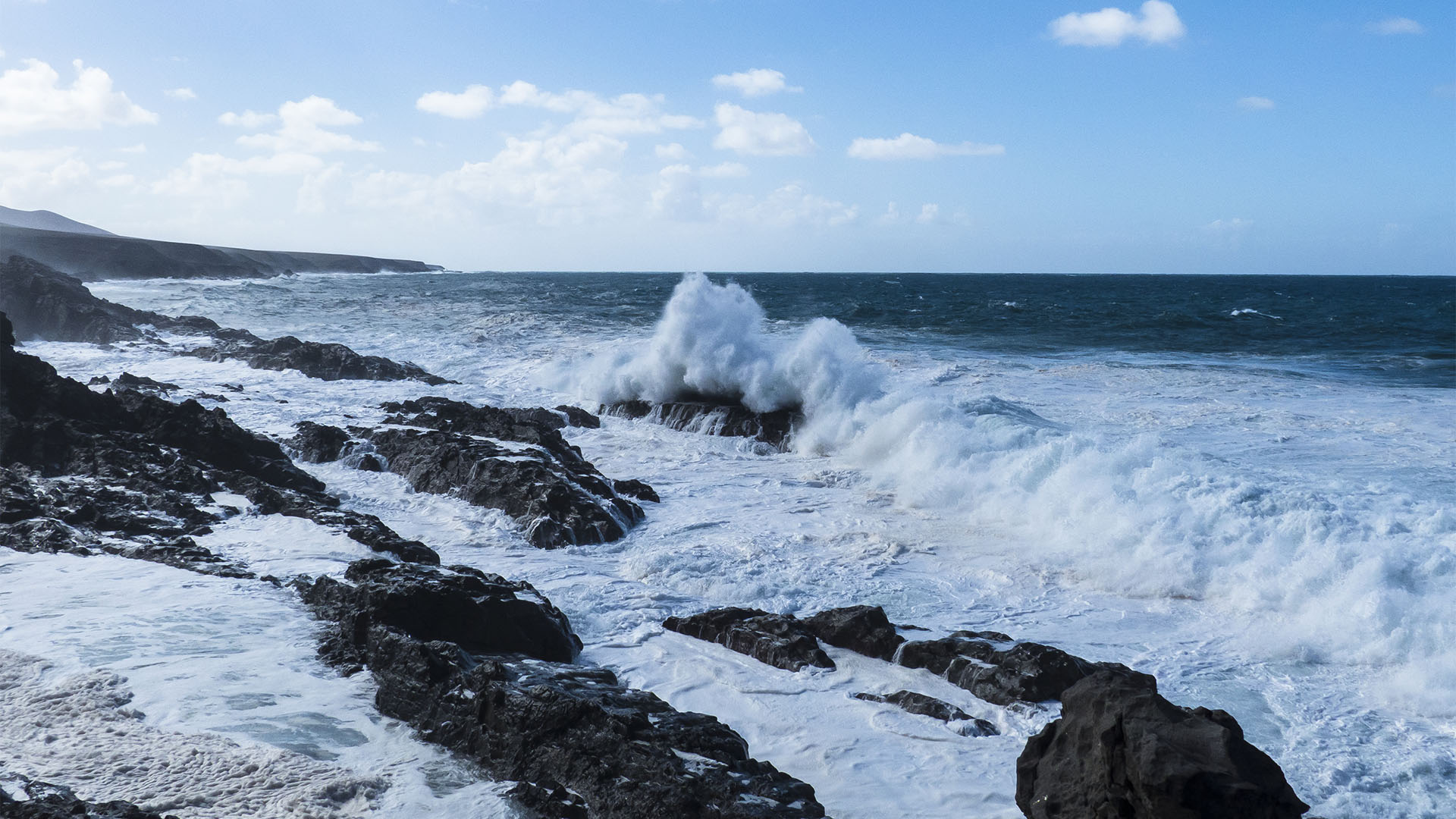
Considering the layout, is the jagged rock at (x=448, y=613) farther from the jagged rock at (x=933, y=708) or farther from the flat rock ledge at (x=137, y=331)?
the flat rock ledge at (x=137, y=331)

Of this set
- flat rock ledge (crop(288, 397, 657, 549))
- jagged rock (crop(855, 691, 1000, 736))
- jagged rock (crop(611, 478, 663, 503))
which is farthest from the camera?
jagged rock (crop(611, 478, 663, 503))

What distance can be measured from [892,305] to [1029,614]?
38681 mm

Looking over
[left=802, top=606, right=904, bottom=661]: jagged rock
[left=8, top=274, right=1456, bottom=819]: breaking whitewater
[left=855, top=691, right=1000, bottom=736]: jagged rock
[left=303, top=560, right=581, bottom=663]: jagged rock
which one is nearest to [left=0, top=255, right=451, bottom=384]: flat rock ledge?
[left=8, top=274, right=1456, bottom=819]: breaking whitewater

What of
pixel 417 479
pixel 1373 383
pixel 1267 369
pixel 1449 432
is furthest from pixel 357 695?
pixel 1267 369

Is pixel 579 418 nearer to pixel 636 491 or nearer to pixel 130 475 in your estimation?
pixel 636 491

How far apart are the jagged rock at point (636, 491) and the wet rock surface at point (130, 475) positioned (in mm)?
2559

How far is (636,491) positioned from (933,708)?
16.9ft

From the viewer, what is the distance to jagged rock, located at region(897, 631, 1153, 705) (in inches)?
200

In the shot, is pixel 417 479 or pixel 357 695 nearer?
pixel 357 695

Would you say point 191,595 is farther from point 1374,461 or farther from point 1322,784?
point 1374,461

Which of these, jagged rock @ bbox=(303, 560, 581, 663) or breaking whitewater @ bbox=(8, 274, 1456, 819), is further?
jagged rock @ bbox=(303, 560, 581, 663)

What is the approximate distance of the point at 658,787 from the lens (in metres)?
3.65

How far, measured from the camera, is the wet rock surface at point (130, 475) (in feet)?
21.9

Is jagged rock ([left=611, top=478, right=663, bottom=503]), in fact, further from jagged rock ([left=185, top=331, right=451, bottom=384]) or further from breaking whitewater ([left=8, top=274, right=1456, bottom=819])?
jagged rock ([left=185, top=331, right=451, bottom=384])
